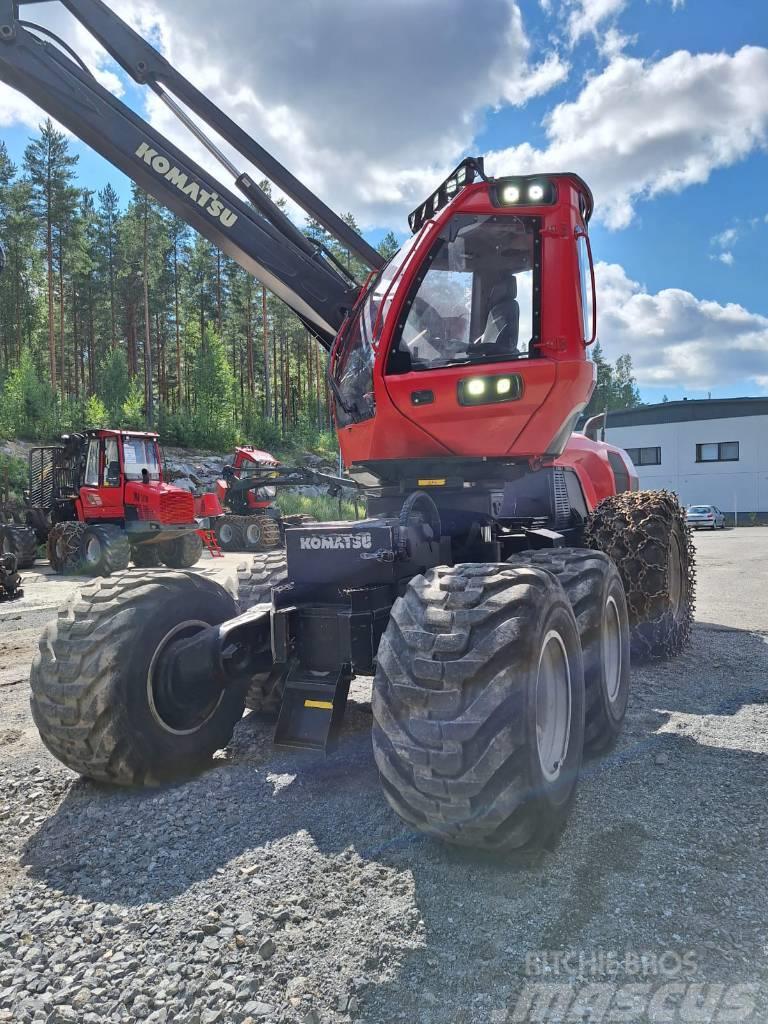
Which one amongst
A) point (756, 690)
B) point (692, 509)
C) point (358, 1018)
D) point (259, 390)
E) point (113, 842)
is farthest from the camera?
point (259, 390)

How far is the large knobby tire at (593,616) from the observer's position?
416cm

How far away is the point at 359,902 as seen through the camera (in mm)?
2828

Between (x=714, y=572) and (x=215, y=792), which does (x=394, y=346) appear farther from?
(x=714, y=572)

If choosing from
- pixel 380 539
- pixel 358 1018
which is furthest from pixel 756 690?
pixel 358 1018

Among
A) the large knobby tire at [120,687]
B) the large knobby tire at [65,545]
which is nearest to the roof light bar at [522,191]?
the large knobby tire at [120,687]

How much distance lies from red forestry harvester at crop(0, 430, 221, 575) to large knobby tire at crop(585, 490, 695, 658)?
1094cm

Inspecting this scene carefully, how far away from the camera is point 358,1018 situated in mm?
2234

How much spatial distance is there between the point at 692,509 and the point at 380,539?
3579cm

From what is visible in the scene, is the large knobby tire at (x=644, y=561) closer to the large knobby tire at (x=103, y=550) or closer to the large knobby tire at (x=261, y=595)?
the large knobby tire at (x=261, y=595)

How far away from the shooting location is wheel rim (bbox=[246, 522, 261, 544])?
72.5ft

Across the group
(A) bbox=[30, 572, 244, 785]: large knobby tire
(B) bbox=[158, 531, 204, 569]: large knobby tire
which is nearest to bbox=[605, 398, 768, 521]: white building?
(B) bbox=[158, 531, 204, 569]: large knobby tire

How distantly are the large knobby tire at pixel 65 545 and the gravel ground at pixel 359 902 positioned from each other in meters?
11.7

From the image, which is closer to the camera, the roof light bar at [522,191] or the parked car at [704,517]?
the roof light bar at [522,191]

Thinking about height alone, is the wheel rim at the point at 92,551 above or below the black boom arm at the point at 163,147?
below
